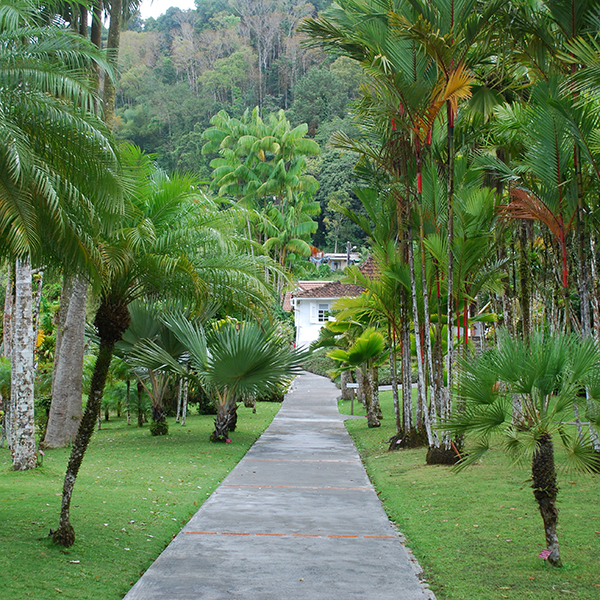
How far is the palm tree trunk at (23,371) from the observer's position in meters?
9.92

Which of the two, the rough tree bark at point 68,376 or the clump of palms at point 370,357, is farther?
the clump of palms at point 370,357

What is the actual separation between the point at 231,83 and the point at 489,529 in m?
71.3

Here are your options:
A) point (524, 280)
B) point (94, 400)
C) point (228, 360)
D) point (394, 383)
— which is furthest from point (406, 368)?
point (94, 400)

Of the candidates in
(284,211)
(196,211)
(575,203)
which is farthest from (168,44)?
(575,203)

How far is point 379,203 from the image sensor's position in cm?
1302

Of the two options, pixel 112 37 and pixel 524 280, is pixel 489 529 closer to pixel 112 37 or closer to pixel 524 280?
pixel 524 280

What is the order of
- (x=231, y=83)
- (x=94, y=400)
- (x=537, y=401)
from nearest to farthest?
(x=537, y=401), (x=94, y=400), (x=231, y=83)

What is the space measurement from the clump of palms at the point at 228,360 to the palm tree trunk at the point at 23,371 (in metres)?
4.16

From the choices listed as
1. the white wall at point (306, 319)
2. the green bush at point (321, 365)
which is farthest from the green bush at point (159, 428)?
the white wall at point (306, 319)

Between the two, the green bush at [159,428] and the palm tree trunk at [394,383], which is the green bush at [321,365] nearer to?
the green bush at [159,428]

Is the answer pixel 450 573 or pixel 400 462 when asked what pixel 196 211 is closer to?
pixel 400 462

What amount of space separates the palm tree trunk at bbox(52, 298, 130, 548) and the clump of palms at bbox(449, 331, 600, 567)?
3.26m

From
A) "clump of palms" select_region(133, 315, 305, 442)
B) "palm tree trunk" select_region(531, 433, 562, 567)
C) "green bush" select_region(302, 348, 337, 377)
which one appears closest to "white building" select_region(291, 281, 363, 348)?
"green bush" select_region(302, 348, 337, 377)

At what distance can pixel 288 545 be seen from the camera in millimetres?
6430
